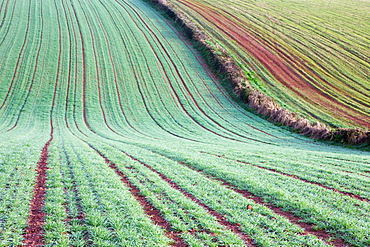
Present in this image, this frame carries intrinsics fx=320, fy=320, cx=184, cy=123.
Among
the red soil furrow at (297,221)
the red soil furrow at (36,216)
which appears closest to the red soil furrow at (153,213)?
the red soil furrow at (36,216)

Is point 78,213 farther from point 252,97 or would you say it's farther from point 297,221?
point 252,97

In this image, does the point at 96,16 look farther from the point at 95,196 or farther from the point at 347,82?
the point at 95,196

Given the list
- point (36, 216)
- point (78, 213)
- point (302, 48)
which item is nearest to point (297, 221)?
point (78, 213)

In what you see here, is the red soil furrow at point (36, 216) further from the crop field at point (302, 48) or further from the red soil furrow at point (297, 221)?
the crop field at point (302, 48)

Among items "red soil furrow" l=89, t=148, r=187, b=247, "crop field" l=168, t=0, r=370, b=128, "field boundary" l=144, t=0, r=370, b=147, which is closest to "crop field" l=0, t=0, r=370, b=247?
"red soil furrow" l=89, t=148, r=187, b=247

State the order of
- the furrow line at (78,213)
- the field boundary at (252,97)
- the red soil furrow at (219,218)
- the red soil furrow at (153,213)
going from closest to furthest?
A: the furrow line at (78,213) < the red soil furrow at (153,213) < the red soil furrow at (219,218) < the field boundary at (252,97)

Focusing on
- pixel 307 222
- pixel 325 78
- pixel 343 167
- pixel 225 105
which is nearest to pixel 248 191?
pixel 307 222

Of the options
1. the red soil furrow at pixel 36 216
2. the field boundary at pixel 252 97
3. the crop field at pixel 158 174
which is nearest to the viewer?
the red soil furrow at pixel 36 216
